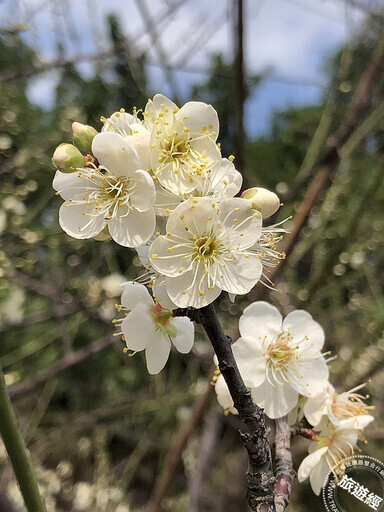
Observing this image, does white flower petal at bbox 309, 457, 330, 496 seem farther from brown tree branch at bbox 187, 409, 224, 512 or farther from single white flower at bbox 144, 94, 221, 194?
brown tree branch at bbox 187, 409, 224, 512

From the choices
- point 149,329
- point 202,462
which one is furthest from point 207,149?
point 202,462

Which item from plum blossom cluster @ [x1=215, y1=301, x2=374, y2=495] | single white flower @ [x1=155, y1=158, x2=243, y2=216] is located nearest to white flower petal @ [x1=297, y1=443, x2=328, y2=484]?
plum blossom cluster @ [x1=215, y1=301, x2=374, y2=495]

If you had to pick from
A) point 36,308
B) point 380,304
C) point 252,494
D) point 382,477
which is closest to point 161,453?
point 36,308

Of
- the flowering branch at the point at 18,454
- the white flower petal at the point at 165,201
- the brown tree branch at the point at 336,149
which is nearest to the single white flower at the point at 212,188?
the white flower petal at the point at 165,201

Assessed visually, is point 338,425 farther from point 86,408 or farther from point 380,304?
point 86,408

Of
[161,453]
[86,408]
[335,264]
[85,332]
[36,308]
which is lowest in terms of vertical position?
[86,408]
